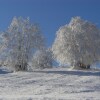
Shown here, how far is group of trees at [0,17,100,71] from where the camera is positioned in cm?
5200

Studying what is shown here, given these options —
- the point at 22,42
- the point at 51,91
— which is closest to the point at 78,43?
the point at 22,42

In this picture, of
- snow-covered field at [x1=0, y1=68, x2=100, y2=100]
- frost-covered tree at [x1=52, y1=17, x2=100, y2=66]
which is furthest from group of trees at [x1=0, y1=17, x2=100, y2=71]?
snow-covered field at [x1=0, y1=68, x2=100, y2=100]

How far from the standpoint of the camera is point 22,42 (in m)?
52.4

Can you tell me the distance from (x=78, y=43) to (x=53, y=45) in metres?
5.58

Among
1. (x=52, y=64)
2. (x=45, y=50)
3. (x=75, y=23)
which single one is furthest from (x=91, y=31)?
(x=52, y=64)

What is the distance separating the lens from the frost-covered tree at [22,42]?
2037 inches

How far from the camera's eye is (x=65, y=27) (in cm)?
6350

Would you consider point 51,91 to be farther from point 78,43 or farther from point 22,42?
point 78,43

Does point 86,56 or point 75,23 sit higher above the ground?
point 75,23

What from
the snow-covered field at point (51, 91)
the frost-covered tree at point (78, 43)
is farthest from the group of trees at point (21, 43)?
the snow-covered field at point (51, 91)

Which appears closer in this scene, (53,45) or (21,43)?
(21,43)

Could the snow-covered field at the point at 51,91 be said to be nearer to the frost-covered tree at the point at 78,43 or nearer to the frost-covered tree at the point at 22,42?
the frost-covered tree at the point at 22,42

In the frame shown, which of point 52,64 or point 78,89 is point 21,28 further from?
point 52,64

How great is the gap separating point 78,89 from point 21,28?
2634cm
